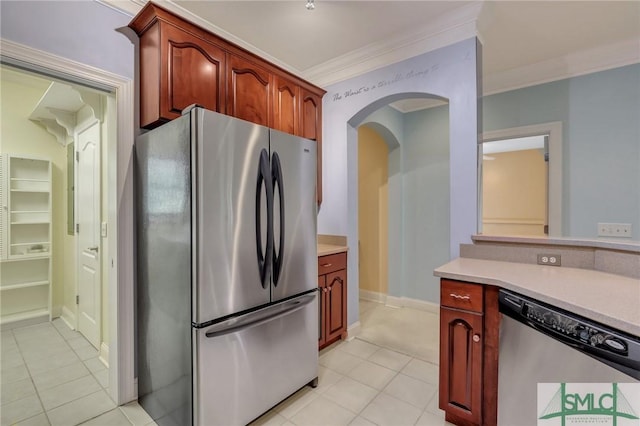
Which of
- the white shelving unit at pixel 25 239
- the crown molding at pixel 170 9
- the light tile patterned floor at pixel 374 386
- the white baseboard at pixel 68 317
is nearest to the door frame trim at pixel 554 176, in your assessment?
the light tile patterned floor at pixel 374 386

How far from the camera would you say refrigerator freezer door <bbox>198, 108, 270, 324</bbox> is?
1473 millimetres

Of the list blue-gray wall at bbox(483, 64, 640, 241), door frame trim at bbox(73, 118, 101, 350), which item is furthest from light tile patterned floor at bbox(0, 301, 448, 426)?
blue-gray wall at bbox(483, 64, 640, 241)

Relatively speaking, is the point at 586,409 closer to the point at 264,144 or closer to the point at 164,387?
the point at 264,144

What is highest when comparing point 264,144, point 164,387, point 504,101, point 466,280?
point 504,101

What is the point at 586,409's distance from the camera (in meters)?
1.11

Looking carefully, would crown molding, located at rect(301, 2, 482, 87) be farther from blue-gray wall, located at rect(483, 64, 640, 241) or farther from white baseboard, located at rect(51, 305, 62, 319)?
white baseboard, located at rect(51, 305, 62, 319)

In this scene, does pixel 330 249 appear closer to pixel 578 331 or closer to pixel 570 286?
pixel 570 286

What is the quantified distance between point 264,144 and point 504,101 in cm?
282

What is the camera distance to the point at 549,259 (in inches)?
73.2

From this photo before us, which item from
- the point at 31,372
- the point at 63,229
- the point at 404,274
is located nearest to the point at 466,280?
the point at 404,274

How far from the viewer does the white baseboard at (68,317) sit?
314 centimetres

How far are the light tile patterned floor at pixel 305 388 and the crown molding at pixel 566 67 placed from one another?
8.97 ft

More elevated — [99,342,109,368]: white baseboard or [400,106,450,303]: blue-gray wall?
[400,106,450,303]: blue-gray wall

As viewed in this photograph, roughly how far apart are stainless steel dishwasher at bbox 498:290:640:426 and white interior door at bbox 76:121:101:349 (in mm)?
3032
